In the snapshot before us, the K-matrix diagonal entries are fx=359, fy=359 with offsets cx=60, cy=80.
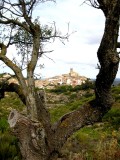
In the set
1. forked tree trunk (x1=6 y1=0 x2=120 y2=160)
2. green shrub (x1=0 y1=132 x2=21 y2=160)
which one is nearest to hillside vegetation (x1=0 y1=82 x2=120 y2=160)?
green shrub (x1=0 y1=132 x2=21 y2=160)

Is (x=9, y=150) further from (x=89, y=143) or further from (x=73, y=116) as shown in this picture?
(x=89, y=143)

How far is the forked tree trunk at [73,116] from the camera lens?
8.77 m

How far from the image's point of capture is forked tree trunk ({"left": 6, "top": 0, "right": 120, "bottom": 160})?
8766mm

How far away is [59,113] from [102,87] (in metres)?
22.5

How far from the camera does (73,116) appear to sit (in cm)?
1009

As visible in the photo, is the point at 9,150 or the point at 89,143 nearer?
the point at 9,150

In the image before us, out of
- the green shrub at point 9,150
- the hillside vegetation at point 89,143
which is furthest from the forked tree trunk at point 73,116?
the green shrub at point 9,150

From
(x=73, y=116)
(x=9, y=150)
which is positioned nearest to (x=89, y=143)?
(x=9, y=150)

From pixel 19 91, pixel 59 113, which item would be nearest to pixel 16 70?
pixel 19 91

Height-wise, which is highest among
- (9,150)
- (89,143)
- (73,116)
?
(73,116)

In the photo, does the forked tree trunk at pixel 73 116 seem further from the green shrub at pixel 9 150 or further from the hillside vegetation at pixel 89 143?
the green shrub at pixel 9 150

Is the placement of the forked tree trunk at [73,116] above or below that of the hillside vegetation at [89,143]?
above

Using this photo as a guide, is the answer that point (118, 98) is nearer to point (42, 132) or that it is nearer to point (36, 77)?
point (36, 77)

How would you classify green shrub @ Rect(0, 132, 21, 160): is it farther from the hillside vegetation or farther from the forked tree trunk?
the forked tree trunk
